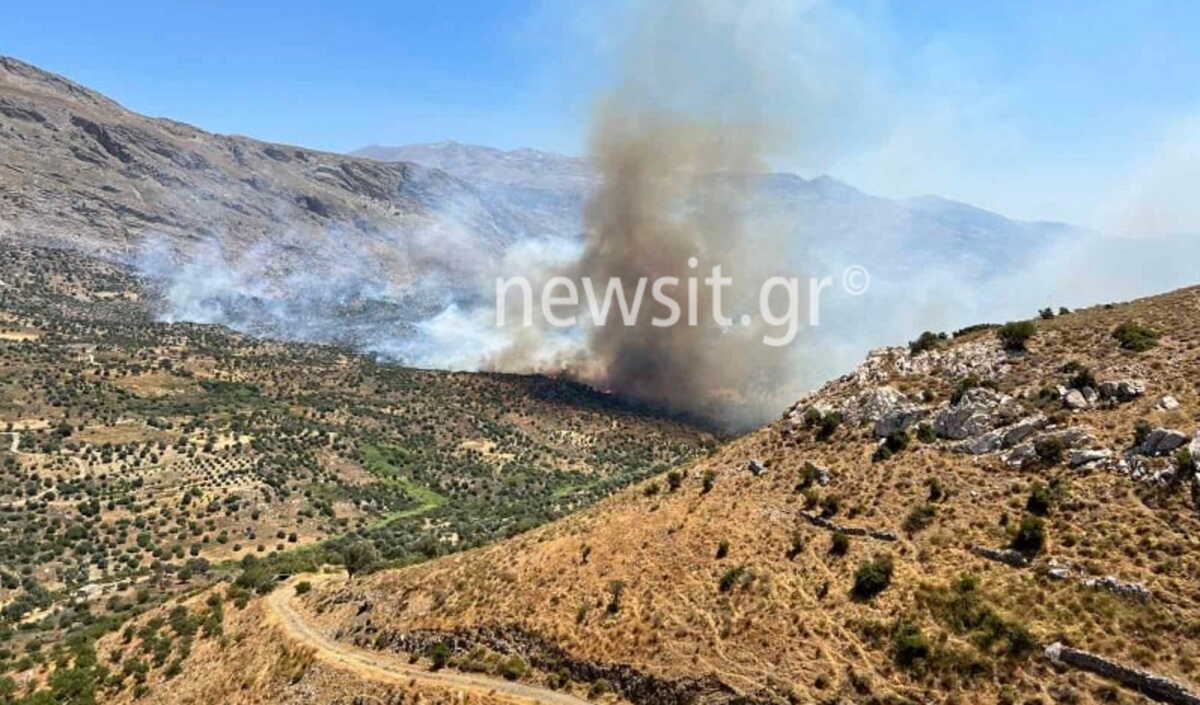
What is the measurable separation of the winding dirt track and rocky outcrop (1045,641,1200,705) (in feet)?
57.8

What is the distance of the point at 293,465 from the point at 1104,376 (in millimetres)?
88285

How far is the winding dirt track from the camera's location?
1281 inches

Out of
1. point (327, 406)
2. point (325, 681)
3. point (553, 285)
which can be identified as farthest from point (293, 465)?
point (553, 285)

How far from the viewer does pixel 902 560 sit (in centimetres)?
3238

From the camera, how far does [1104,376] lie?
1481 inches

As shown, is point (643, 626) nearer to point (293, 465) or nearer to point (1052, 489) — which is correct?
point (1052, 489)

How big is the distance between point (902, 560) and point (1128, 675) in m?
9.28

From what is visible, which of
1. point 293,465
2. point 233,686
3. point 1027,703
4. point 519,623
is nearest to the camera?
point 1027,703

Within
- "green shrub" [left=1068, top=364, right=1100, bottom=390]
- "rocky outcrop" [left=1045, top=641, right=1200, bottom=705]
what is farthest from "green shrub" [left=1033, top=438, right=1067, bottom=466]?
"rocky outcrop" [left=1045, top=641, right=1200, bottom=705]

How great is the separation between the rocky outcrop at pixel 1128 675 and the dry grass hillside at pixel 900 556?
376 millimetres

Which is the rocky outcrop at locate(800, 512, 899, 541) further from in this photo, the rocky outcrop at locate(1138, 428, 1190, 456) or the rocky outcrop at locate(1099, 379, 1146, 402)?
the rocky outcrop at locate(1099, 379, 1146, 402)

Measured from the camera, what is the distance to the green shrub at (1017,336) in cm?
4353

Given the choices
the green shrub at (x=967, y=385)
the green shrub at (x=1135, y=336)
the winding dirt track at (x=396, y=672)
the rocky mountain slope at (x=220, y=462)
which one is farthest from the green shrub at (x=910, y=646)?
the rocky mountain slope at (x=220, y=462)

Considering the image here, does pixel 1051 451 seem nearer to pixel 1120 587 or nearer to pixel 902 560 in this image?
pixel 1120 587
